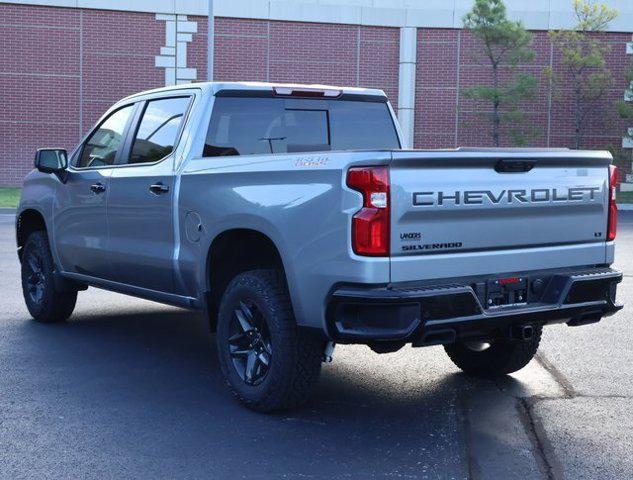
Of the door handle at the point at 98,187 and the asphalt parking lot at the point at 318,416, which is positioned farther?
the door handle at the point at 98,187

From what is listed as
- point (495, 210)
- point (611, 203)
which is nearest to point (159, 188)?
point (495, 210)

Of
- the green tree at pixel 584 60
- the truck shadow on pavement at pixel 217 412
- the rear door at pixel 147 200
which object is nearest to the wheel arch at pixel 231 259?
the rear door at pixel 147 200

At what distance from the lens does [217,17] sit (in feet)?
97.6

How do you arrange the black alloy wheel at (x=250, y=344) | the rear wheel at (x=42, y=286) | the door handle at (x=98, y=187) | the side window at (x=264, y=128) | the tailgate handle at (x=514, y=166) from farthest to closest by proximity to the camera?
1. the rear wheel at (x=42, y=286)
2. the door handle at (x=98, y=187)
3. the side window at (x=264, y=128)
4. the black alloy wheel at (x=250, y=344)
5. the tailgate handle at (x=514, y=166)

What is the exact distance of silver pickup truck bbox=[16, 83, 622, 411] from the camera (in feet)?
15.9

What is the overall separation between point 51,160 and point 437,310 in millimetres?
3976

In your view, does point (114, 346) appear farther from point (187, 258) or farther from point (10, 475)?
point (10, 475)

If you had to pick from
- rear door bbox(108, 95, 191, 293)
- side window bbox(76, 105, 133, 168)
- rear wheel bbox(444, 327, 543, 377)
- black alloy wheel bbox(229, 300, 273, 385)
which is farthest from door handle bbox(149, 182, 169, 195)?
rear wheel bbox(444, 327, 543, 377)

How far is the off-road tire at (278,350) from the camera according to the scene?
5266 mm

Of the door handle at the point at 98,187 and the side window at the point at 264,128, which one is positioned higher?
the side window at the point at 264,128

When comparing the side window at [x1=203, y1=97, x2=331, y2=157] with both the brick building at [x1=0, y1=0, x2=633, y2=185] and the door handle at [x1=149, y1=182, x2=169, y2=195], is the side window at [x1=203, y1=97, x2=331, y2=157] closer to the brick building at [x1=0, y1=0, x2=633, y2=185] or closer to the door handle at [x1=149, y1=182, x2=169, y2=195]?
the door handle at [x1=149, y1=182, x2=169, y2=195]

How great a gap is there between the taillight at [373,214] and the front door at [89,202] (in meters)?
2.88

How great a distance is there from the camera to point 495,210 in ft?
17.0

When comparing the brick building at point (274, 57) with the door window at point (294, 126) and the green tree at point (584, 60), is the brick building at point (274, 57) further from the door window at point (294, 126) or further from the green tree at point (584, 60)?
the door window at point (294, 126)
